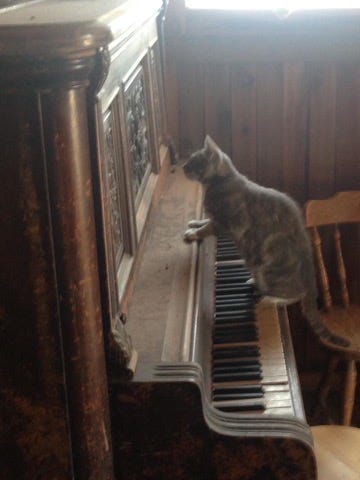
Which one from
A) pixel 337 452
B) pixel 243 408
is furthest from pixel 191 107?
pixel 243 408

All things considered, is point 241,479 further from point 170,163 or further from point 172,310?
point 170,163

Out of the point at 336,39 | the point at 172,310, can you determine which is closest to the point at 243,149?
the point at 336,39

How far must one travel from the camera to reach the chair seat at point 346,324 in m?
2.41

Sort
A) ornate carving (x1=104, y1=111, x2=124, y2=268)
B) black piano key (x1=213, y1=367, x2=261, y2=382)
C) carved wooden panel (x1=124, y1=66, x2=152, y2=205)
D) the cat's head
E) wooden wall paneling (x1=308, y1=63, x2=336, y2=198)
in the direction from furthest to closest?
wooden wall paneling (x1=308, y1=63, x2=336, y2=198) < the cat's head < carved wooden panel (x1=124, y1=66, x2=152, y2=205) < black piano key (x1=213, y1=367, x2=261, y2=382) < ornate carving (x1=104, y1=111, x2=124, y2=268)

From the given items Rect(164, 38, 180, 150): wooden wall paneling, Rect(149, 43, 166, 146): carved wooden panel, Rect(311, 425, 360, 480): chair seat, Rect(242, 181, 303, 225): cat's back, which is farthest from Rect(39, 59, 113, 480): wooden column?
Rect(164, 38, 180, 150): wooden wall paneling

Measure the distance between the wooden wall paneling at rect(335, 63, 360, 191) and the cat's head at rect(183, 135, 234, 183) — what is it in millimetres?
771

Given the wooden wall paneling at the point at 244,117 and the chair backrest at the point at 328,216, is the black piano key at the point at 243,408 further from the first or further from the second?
Answer: the wooden wall paneling at the point at 244,117

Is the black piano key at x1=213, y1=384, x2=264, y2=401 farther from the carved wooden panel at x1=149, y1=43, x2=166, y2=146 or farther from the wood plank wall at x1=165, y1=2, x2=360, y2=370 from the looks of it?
the wood plank wall at x1=165, y1=2, x2=360, y2=370

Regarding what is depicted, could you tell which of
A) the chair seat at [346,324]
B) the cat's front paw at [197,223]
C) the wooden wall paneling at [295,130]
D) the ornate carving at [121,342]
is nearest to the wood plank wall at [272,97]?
the wooden wall paneling at [295,130]

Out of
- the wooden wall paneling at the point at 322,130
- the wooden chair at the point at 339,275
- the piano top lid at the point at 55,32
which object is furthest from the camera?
the wooden wall paneling at the point at 322,130

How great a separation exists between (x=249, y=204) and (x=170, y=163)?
63 cm

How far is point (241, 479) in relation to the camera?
130 cm

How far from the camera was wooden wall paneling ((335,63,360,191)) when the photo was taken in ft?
8.79

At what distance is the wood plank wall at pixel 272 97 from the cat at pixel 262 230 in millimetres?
671
